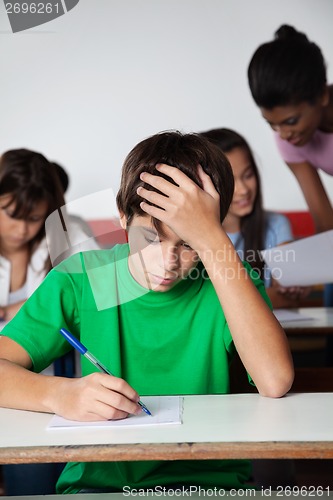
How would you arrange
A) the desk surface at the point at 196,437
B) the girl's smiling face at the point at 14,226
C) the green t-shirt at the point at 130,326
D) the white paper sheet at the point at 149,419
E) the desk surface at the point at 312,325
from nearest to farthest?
the desk surface at the point at 196,437 < the white paper sheet at the point at 149,419 < the green t-shirt at the point at 130,326 < the desk surface at the point at 312,325 < the girl's smiling face at the point at 14,226

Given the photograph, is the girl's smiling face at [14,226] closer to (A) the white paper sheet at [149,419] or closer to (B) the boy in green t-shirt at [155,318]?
(B) the boy in green t-shirt at [155,318]

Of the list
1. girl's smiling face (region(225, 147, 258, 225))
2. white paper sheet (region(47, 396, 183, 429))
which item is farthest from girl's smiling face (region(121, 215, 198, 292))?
girl's smiling face (region(225, 147, 258, 225))

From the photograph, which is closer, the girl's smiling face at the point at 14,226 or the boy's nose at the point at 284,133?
the girl's smiling face at the point at 14,226

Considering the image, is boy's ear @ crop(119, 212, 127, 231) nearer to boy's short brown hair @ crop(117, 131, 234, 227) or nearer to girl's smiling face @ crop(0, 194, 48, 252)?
boy's short brown hair @ crop(117, 131, 234, 227)

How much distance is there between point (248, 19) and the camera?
11.7 feet

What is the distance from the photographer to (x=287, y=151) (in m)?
3.55

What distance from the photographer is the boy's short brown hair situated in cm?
119

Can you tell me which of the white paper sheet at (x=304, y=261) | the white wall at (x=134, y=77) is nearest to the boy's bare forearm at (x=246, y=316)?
the white paper sheet at (x=304, y=261)

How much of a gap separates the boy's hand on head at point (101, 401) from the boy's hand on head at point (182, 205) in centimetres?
27

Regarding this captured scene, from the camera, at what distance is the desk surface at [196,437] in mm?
853

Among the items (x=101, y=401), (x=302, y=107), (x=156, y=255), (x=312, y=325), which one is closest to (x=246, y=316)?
(x=156, y=255)

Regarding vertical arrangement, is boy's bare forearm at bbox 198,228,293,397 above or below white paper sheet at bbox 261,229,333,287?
above

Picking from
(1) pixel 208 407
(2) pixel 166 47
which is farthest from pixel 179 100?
(1) pixel 208 407

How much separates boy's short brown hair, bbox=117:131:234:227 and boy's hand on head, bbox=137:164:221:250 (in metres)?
0.03
